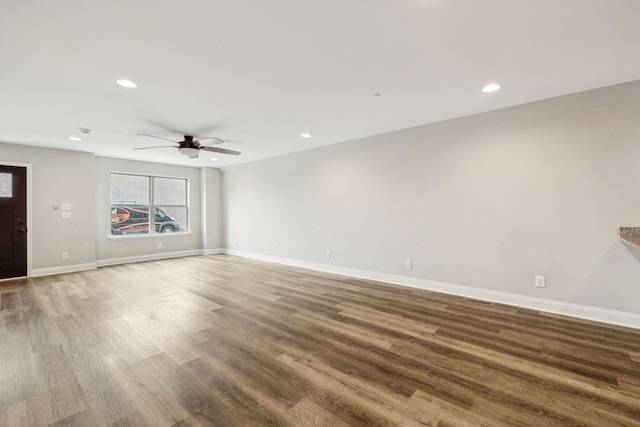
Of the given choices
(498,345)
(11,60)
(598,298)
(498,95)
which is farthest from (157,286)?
(598,298)

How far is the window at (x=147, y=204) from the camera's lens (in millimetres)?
6703

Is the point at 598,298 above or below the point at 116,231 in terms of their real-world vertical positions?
below

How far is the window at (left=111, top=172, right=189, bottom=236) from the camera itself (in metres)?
6.70

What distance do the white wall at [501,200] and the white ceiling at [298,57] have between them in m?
0.39

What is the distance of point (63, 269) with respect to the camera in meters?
5.66

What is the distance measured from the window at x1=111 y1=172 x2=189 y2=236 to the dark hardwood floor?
3.12 m

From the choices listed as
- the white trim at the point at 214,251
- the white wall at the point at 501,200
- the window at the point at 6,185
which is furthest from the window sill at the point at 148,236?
the white wall at the point at 501,200

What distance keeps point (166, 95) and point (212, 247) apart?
5.71m

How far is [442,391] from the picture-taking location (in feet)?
6.26

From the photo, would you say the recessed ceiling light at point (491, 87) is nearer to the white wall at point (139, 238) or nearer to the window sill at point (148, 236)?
the white wall at point (139, 238)

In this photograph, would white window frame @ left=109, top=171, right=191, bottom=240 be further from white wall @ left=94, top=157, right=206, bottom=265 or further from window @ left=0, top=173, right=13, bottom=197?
window @ left=0, top=173, right=13, bottom=197

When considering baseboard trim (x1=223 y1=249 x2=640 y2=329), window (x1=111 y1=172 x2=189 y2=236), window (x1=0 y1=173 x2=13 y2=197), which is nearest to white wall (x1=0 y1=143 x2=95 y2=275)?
window (x1=0 y1=173 x2=13 y2=197)

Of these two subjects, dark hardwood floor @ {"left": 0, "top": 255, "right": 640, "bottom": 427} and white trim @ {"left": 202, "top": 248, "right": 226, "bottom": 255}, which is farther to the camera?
white trim @ {"left": 202, "top": 248, "right": 226, "bottom": 255}

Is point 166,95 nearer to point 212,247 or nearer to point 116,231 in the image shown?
point 116,231
